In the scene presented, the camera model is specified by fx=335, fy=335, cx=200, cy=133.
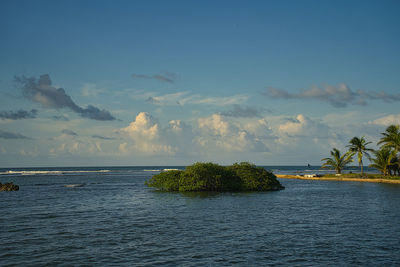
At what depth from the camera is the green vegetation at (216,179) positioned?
53.7 metres

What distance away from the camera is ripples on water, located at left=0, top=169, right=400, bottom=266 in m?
18.3

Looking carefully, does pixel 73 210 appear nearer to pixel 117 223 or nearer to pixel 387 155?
pixel 117 223

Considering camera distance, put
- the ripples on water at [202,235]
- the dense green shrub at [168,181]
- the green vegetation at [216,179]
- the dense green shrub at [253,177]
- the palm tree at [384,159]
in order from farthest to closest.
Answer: the palm tree at [384,159] → the dense green shrub at [253,177] → the dense green shrub at [168,181] → the green vegetation at [216,179] → the ripples on water at [202,235]

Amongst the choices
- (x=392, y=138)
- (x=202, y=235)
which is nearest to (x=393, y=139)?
(x=392, y=138)

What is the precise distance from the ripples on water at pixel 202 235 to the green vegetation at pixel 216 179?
14348mm

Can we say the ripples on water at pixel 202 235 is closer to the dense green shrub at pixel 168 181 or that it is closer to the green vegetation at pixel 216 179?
the green vegetation at pixel 216 179

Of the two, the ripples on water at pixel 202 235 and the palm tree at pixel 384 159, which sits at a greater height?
the palm tree at pixel 384 159

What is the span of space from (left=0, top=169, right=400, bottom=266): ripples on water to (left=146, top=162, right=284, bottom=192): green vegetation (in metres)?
14.3

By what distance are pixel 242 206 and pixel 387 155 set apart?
1953 inches

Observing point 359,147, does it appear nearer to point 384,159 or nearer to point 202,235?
point 384,159

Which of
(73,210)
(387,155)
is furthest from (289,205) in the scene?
(387,155)

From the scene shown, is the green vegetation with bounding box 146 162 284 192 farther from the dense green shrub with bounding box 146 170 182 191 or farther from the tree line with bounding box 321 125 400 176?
the tree line with bounding box 321 125 400 176

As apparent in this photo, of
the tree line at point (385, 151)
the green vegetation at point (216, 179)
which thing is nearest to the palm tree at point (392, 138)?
the tree line at point (385, 151)

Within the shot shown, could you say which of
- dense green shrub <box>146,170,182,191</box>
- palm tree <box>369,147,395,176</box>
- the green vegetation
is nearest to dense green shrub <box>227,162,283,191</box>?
the green vegetation
